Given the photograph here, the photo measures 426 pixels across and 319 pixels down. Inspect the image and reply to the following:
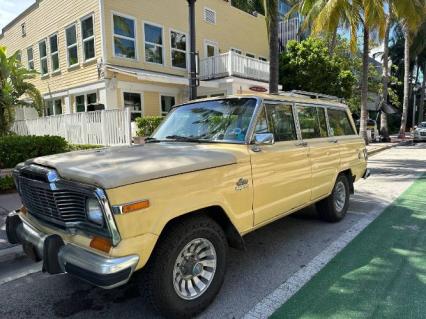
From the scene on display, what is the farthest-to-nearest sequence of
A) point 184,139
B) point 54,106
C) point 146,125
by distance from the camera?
point 54,106
point 146,125
point 184,139

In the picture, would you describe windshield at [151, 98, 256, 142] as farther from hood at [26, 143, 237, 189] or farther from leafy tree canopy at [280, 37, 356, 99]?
leafy tree canopy at [280, 37, 356, 99]

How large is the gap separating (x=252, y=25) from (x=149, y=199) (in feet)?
69.7

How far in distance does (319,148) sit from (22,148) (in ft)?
23.0

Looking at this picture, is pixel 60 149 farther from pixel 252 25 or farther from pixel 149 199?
pixel 252 25

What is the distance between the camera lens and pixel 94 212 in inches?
109

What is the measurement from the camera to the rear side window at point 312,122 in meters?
4.92

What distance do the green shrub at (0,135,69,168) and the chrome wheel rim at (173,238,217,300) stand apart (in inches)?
272

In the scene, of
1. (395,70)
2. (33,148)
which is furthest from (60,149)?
(395,70)

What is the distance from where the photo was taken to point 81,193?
9.07ft

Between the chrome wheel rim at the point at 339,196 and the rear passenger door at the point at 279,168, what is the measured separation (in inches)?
45.2

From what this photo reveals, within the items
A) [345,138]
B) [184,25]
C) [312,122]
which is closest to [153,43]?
[184,25]

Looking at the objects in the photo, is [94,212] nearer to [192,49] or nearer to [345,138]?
[345,138]

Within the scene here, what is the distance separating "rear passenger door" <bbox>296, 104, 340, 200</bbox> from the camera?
4932mm

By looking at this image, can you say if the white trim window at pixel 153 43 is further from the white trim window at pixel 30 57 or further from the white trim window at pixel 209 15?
the white trim window at pixel 30 57
